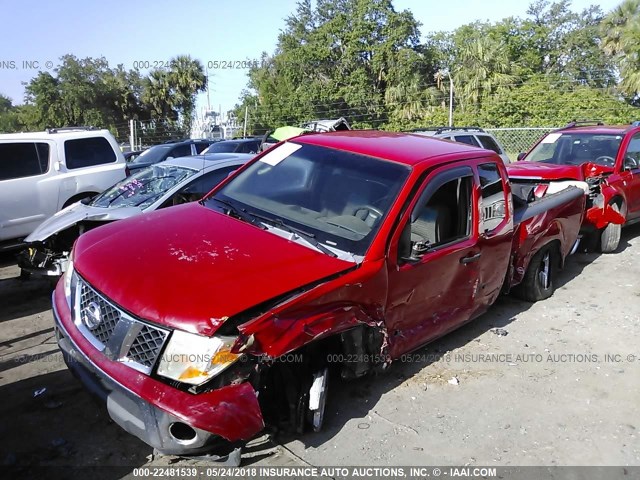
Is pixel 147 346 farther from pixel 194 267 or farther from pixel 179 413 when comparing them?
pixel 194 267

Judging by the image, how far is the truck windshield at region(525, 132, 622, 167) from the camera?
305 inches

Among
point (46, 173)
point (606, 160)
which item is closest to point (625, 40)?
point (606, 160)

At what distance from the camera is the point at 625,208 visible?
24.6ft

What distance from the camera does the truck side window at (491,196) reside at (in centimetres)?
424

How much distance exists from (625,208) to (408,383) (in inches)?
213

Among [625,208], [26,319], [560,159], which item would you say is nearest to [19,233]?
[26,319]

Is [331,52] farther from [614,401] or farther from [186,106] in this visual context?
[614,401]

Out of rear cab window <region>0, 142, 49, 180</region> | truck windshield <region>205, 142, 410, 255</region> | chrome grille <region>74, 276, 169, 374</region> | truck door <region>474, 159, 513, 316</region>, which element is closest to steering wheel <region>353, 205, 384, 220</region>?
truck windshield <region>205, 142, 410, 255</region>

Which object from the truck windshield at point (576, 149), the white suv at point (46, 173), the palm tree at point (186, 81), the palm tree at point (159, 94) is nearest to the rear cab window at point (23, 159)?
the white suv at point (46, 173)

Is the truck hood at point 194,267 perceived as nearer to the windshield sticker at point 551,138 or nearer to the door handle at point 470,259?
the door handle at point 470,259

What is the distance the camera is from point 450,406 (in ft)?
12.1

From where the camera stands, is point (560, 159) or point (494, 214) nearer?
point (494, 214)

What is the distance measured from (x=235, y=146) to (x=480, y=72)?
21.0 metres

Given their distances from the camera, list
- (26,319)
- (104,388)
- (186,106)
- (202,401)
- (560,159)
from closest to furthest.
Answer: (202,401) → (104,388) → (26,319) → (560,159) → (186,106)
